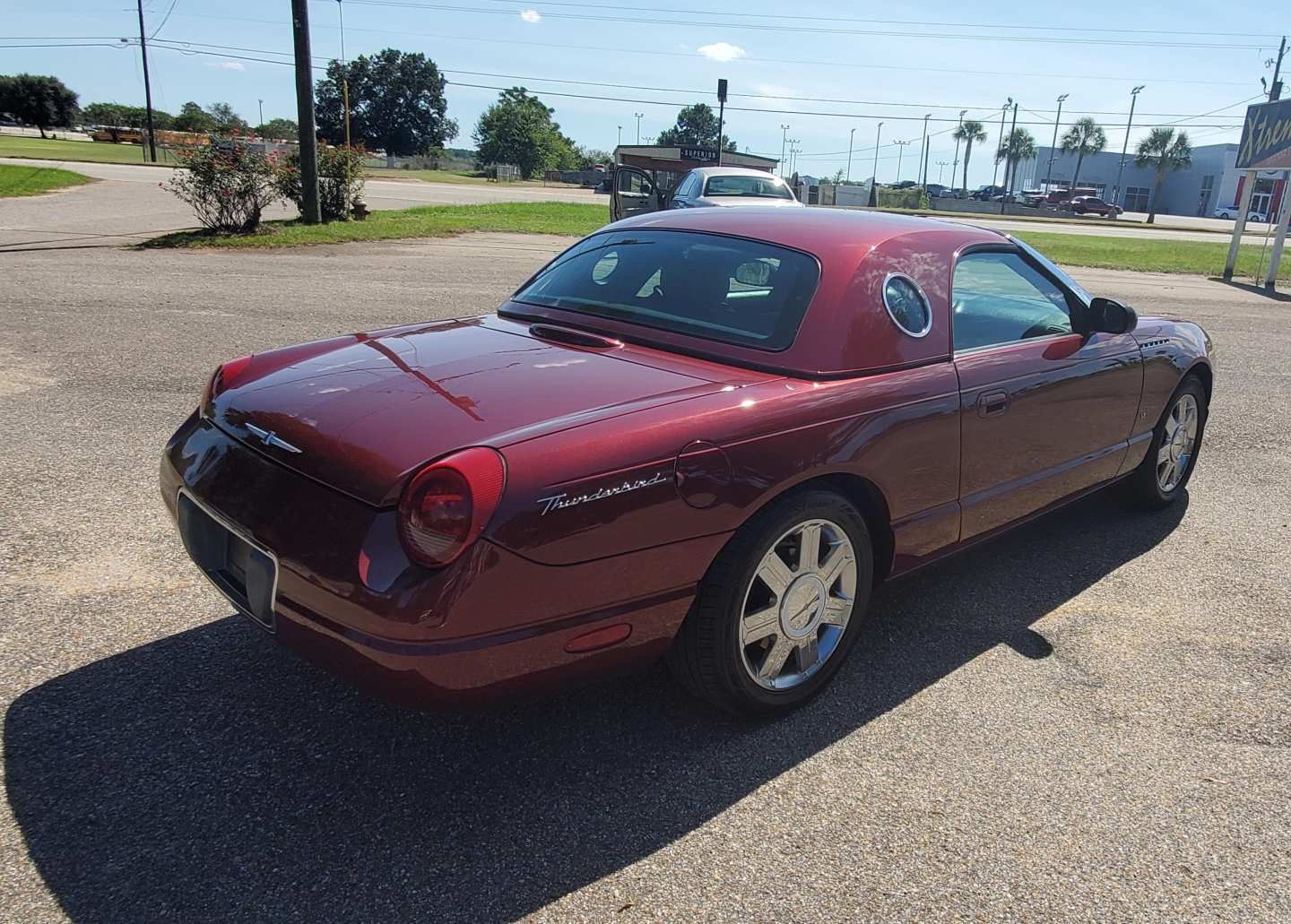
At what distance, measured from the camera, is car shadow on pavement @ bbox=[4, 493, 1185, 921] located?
6.99ft

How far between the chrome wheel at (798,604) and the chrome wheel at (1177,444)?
2.67 meters

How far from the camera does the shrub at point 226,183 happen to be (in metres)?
14.9

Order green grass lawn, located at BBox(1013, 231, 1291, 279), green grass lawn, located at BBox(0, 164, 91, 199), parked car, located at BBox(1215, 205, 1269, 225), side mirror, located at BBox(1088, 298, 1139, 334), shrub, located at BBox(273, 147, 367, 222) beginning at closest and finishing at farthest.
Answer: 1. side mirror, located at BBox(1088, 298, 1139, 334)
2. shrub, located at BBox(273, 147, 367, 222)
3. green grass lawn, located at BBox(1013, 231, 1291, 279)
4. green grass lawn, located at BBox(0, 164, 91, 199)
5. parked car, located at BBox(1215, 205, 1269, 225)

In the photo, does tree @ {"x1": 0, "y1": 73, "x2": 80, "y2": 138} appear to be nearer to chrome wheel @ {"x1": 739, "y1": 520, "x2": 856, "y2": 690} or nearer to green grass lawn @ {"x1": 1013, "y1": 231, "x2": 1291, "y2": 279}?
green grass lawn @ {"x1": 1013, "y1": 231, "x2": 1291, "y2": 279}

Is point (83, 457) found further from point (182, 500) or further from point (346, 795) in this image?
point (346, 795)

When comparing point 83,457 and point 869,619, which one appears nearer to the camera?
point 869,619

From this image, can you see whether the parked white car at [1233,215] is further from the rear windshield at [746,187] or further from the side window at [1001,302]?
the side window at [1001,302]

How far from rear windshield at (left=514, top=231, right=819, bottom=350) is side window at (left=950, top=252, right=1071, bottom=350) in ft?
2.31

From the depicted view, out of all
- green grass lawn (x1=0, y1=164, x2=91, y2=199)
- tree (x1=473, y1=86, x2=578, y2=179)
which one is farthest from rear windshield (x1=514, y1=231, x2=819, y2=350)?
tree (x1=473, y1=86, x2=578, y2=179)

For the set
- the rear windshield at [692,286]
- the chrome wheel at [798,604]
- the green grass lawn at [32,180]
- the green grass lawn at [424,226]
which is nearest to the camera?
the chrome wheel at [798,604]

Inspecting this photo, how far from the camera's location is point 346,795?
245cm

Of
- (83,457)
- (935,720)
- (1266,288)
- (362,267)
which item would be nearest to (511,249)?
(362,267)

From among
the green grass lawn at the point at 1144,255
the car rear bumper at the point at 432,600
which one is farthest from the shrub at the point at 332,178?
the car rear bumper at the point at 432,600

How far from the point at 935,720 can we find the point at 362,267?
12.1 meters
